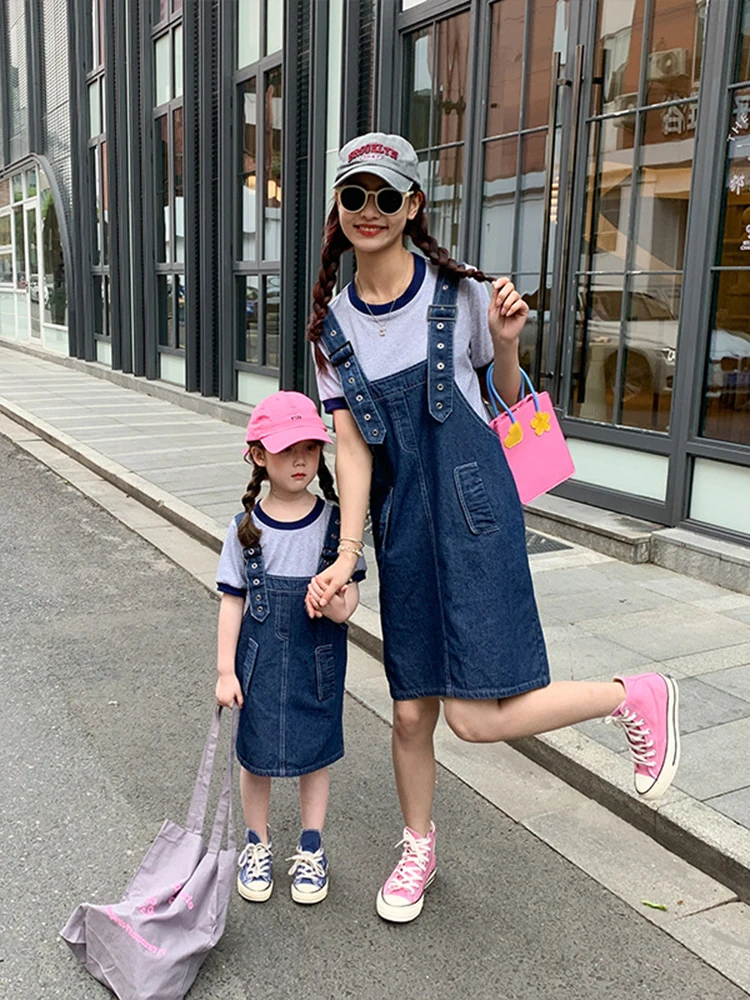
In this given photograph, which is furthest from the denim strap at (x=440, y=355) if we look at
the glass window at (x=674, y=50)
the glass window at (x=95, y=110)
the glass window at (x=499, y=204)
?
the glass window at (x=95, y=110)

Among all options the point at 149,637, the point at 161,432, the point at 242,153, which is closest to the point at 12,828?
the point at 149,637

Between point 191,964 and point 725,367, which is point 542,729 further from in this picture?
point 725,367

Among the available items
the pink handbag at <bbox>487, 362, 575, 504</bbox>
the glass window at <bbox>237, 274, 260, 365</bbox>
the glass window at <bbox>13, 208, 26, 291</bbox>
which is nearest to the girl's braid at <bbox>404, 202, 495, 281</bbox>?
the pink handbag at <bbox>487, 362, 575, 504</bbox>

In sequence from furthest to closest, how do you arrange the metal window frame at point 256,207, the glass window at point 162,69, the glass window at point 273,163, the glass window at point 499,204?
the glass window at point 162,69 < the glass window at point 273,163 < the metal window frame at point 256,207 < the glass window at point 499,204

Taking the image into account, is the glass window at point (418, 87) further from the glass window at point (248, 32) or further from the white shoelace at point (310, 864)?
the white shoelace at point (310, 864)

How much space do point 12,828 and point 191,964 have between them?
1.05 meters

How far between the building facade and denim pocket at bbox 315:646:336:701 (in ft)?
12.6

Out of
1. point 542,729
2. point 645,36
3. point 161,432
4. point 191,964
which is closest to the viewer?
point 191,964

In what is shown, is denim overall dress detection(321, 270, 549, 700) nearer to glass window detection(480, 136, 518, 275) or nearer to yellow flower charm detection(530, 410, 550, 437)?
yellow flower charm detection(530, 410, 550, 437)

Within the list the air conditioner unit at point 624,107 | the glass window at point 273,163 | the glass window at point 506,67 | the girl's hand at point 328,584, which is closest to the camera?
the girl's hand at point 328,584

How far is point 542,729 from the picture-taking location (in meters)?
2.49

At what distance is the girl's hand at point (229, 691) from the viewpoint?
254 centimetres

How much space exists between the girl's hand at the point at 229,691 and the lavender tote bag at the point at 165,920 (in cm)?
9

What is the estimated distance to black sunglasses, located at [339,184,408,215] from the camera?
2.33 metres
